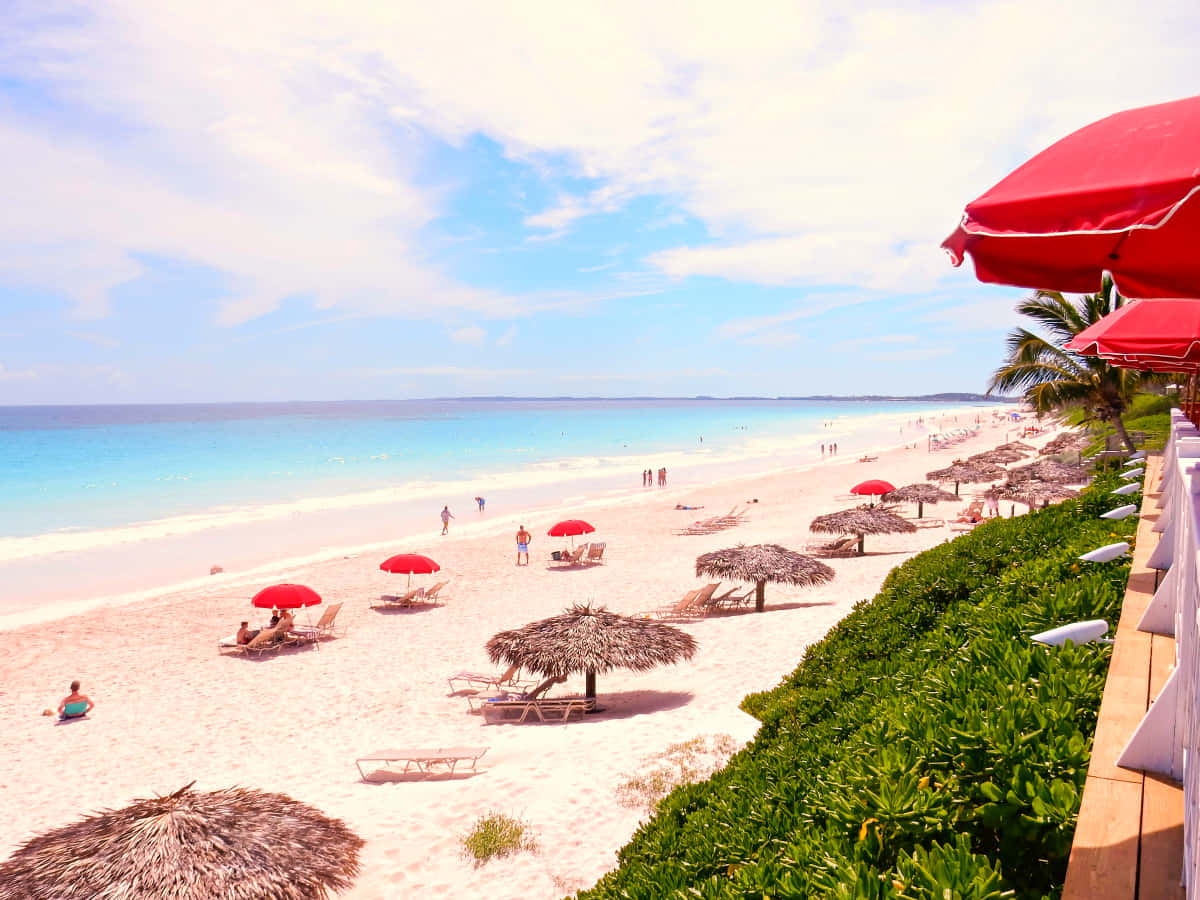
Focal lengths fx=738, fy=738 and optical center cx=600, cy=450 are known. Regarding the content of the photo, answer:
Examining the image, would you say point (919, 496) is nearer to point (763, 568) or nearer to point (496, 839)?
point (763, 568)

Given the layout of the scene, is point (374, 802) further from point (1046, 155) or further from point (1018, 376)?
point (1018, 376)

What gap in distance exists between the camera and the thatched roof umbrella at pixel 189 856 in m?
5.66

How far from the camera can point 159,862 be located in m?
5.80

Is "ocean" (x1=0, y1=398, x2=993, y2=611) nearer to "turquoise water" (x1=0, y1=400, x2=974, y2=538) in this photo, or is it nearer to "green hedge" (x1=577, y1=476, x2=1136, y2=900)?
"turquoise water" (x1=0, y1=400, x2=974, y2=538)

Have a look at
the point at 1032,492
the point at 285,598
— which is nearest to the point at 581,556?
the point at 285,598

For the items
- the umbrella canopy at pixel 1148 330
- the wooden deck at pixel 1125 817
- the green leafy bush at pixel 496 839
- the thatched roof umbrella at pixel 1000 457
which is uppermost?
the umbrella canopy at pixel 1148 330

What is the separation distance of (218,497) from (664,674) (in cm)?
3681

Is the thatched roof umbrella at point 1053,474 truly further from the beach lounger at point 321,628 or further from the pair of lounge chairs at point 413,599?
the beach lounger at point 321,628

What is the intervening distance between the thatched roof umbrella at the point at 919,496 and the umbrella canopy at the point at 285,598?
2089 centimetres

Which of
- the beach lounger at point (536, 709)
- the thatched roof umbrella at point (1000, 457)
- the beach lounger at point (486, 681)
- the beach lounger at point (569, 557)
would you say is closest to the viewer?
the beach lounger at point (536, 709)

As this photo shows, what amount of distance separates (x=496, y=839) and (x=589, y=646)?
4348 millimetres

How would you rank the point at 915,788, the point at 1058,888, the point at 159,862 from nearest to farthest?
1. the point at 1058,888
2. the point at 915,788
3. the point at 159,862

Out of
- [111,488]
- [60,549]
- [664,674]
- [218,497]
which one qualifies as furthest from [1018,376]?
[111,488]

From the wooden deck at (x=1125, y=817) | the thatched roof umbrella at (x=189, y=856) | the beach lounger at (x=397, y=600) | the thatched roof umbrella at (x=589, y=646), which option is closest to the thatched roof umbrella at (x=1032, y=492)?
the thatched roof umbrella at (x=589, y=646)
